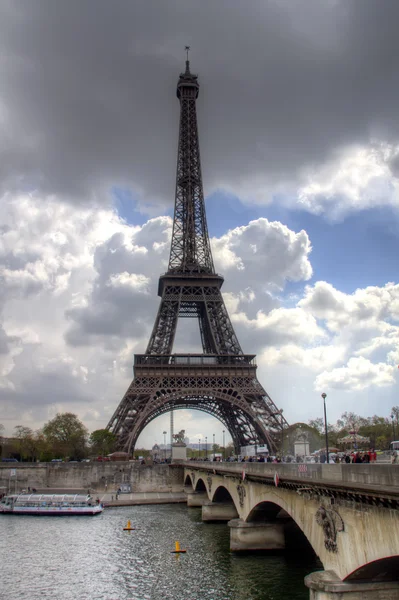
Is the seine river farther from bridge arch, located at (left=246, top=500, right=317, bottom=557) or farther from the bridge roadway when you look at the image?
the bridge roadway

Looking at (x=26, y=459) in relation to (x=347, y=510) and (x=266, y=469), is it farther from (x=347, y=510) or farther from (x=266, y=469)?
(x=347, y=510)

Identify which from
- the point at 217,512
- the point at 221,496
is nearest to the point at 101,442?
the point at 221,496

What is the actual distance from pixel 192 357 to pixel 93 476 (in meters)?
22.2

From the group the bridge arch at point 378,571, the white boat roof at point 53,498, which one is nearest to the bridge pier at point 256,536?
the bridge arch at point 378,571

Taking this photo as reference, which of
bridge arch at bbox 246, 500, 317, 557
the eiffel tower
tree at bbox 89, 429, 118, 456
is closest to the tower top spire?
the eiffel tower

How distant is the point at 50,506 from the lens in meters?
61.8

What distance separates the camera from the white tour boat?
60.0 m

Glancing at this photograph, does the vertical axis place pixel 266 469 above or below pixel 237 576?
above

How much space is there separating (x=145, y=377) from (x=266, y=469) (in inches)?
2041

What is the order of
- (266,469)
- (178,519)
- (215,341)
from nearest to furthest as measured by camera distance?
(266,469)
(178,519)
(215,341)

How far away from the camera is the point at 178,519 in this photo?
53375 mm

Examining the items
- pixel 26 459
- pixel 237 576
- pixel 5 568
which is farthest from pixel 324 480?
pixel 26 459

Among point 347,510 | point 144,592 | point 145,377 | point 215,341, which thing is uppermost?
→ point 215,341

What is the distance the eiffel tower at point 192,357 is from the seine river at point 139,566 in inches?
1162
